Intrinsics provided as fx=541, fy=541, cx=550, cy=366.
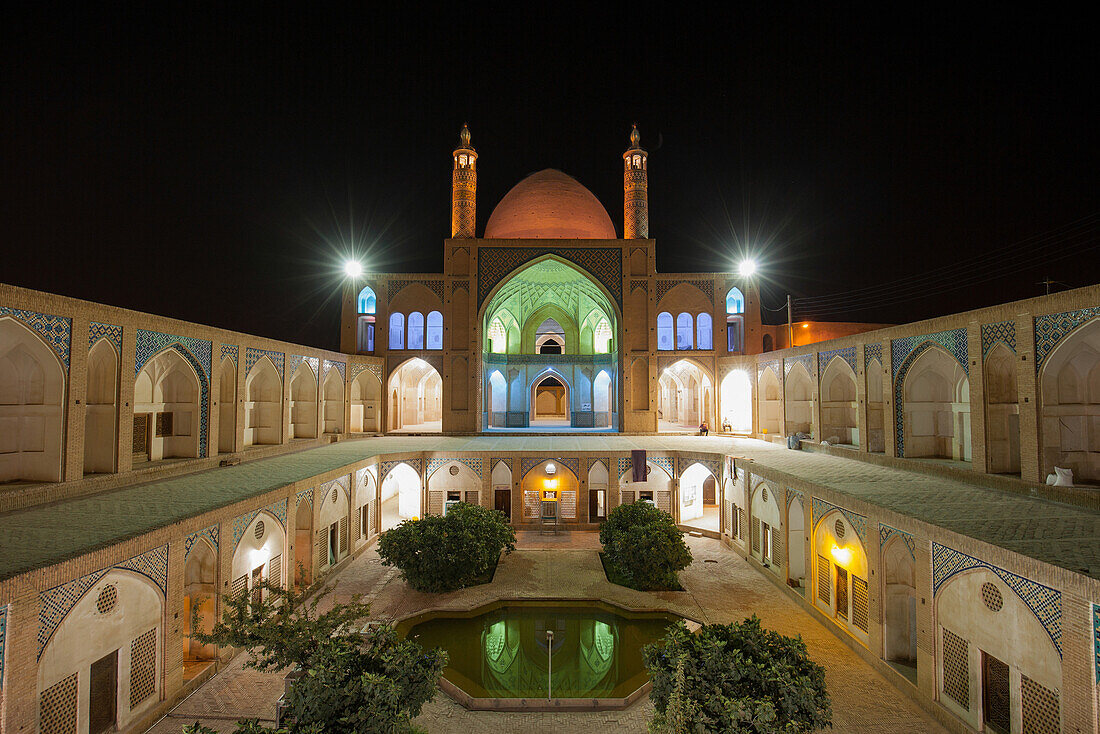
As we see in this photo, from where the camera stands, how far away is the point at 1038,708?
422 cm

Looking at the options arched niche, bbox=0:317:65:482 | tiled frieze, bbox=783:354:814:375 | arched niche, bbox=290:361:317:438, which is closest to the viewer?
arched niche, bbox=0:317:65:482

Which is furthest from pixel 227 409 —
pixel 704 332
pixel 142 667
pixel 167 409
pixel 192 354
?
pixel 704 332

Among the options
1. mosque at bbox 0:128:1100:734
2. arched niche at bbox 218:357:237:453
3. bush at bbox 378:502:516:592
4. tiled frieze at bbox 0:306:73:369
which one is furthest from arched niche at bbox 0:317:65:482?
bush at bbox 378:502:516:592

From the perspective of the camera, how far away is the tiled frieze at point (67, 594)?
411cm

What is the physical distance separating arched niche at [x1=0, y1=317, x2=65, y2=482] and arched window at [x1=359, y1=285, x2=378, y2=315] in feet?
34.1

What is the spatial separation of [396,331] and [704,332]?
9.64 meters

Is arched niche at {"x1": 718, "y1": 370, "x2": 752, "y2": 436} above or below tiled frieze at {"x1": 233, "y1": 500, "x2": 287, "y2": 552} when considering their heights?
above

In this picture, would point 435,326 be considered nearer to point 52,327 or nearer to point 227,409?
point 227,409

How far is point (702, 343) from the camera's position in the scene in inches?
664

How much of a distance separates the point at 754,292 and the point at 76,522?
54.3 feet

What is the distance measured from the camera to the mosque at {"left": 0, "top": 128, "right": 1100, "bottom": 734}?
4.56 meters

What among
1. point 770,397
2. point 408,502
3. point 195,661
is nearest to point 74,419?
point 195,661

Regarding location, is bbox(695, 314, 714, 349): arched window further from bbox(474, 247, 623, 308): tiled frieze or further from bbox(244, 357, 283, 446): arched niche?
bbox(244, 357, 283, 446): arched niche

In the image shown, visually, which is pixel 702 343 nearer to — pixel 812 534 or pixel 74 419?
pixel 812 534
